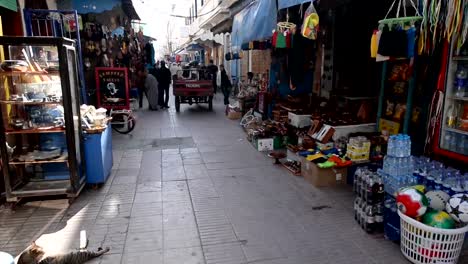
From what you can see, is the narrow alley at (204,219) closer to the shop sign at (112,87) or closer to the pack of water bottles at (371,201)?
the pack of water bottles at (371,201)

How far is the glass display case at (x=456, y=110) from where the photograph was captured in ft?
13.4

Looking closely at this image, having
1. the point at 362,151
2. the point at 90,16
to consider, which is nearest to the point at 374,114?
the point at 362,151

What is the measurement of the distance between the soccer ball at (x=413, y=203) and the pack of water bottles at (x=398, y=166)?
60cm

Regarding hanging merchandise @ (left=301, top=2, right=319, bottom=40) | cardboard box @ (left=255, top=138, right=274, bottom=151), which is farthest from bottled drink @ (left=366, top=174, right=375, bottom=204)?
cardboard box @ (left=255, top=138, right=274, bottom=151)

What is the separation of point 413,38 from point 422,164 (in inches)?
59.3

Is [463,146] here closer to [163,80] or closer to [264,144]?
[264,144]

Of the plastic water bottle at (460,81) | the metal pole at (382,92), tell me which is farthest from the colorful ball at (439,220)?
the metal pole at (382,92)

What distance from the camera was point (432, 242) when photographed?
314cm

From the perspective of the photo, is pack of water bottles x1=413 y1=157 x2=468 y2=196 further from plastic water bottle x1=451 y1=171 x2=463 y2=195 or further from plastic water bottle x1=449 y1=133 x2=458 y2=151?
plastic water bottle x1=449 y1=133 x2=458 y2=151

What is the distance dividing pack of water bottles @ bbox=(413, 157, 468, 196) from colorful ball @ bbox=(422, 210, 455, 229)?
1.34 ft

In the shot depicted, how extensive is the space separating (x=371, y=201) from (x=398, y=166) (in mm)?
558

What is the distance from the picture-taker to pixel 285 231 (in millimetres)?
4004

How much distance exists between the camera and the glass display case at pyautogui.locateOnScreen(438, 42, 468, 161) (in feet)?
13.4

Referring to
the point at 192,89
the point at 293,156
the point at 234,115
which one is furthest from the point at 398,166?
the point at 192,89
